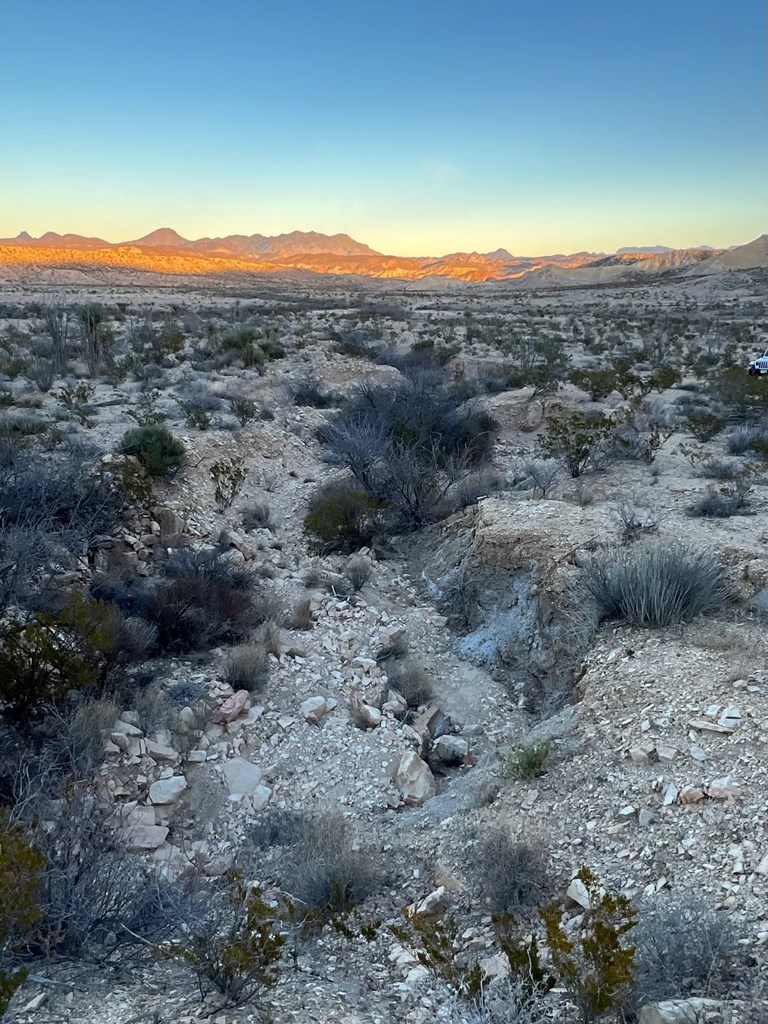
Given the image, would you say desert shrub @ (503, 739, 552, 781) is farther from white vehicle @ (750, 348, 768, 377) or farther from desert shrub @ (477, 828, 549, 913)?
white vehicle @ (750, 348, 768, 377)

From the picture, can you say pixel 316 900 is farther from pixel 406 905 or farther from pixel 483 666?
pixel 483 666

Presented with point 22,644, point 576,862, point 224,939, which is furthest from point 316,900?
point 22,644

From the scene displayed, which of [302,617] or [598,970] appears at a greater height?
[598,970]

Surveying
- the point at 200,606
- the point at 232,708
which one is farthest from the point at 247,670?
the point at 200,606

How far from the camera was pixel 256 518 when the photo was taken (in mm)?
10023

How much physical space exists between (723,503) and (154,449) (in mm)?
7692

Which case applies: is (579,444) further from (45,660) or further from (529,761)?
(45,660)

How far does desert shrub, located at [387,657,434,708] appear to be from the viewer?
652cm

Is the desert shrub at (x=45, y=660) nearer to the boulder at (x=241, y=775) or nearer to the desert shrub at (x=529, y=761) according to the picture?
the boulder at (x=241, y=775)

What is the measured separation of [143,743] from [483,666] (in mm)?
3458

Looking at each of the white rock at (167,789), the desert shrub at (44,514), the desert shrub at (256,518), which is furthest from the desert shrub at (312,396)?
the white rock at (167,789)

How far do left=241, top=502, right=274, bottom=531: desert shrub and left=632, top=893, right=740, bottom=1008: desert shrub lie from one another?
7469 mm


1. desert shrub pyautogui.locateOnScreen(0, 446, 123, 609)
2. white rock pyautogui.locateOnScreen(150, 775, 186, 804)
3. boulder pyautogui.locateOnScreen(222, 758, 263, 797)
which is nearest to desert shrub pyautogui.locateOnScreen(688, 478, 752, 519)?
boulder pyautogui.locateOnScreen(222, 758, 263, 797)

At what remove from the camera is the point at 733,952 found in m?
3.07
